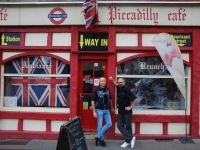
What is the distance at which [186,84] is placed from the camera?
809cm

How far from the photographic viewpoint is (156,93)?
8.23 metres

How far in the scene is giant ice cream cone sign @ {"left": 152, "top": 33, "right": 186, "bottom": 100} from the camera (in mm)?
7305

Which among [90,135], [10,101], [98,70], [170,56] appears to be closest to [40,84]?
[10,101]

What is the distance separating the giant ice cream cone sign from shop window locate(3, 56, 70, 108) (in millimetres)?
2814

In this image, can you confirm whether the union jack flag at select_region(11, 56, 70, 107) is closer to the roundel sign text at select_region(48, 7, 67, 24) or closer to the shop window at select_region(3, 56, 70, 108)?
the shop window at select_region(3, 56, 70, 108)

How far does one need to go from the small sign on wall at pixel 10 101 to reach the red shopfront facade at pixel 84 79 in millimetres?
44

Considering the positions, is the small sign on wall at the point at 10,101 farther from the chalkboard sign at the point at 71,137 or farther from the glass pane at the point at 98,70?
the chalkboard sign at the point at 71,137

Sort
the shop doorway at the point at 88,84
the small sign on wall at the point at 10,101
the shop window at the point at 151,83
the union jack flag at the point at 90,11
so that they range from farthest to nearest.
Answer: the small sign on wall at the point at 10,101 → the shop doorway at the point at 88,84 → the shop window at the point at 151,83 → the union jack flag at the point at 90,11

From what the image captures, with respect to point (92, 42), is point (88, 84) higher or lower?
lower

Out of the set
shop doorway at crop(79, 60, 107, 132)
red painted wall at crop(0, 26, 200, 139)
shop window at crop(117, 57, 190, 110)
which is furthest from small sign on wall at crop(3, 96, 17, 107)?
shop window at crop(117, 57, 190, 110)

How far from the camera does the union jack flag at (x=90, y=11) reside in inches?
298

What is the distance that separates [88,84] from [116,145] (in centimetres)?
200

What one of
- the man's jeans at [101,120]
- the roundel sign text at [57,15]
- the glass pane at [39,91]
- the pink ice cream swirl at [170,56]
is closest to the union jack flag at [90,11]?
the roundel sign text at [57,15]

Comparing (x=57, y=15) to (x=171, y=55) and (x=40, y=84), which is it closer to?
(x=40, y=84)
